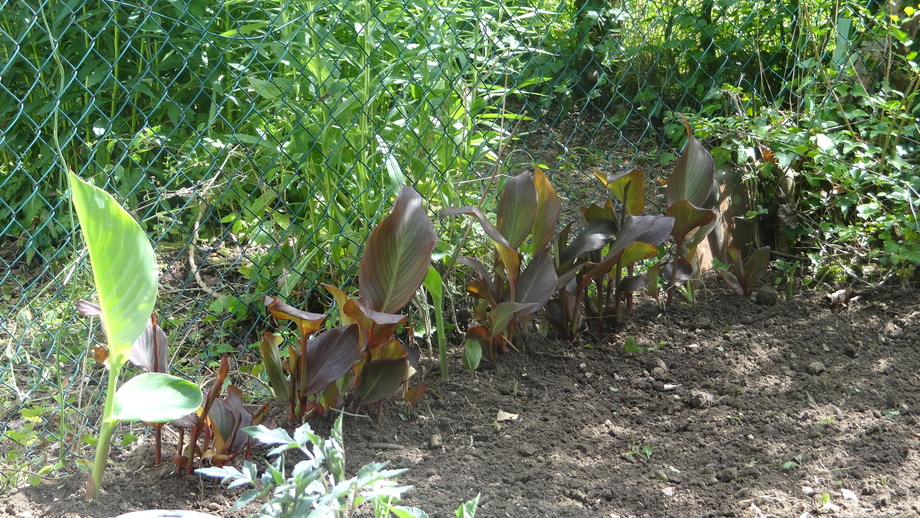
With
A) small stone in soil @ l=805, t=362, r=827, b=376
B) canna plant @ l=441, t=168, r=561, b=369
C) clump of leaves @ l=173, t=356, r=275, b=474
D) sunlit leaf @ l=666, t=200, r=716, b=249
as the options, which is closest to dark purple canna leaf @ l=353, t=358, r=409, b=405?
clump of leaves @ l=173, t=356, r=275, b=474

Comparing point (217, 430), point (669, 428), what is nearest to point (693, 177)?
point (669, 428)

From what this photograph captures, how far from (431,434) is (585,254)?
2.83ft

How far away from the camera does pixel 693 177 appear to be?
2.94m

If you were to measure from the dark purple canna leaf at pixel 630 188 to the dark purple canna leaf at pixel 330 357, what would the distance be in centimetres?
111

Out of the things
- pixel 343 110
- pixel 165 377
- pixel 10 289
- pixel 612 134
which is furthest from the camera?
pixel 612 134

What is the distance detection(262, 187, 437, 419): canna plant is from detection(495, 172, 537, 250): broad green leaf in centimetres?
42

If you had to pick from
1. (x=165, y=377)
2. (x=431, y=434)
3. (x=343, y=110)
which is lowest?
(x=431, y=434)

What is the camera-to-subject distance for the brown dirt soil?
2131 millimetres

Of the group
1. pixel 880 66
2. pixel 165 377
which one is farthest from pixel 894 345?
pixel 165 377

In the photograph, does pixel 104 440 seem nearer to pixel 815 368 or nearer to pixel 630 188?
pixel 630 188

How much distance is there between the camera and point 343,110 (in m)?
2.70

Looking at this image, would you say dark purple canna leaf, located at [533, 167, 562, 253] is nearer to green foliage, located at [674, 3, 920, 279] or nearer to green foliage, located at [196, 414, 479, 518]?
green foliage, located at [674, 3, 920, 279]

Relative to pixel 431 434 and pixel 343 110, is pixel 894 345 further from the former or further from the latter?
pixel 343 110

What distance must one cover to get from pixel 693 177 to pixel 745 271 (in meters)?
0.50
